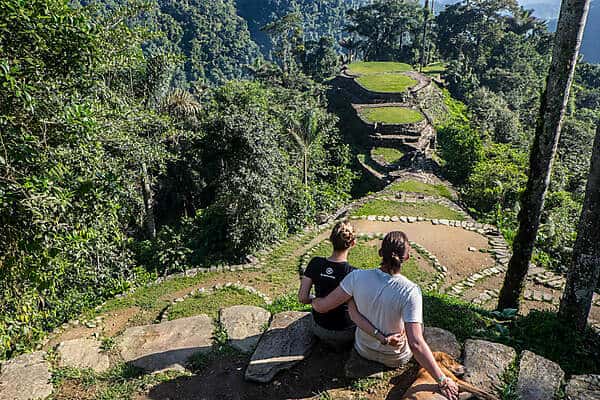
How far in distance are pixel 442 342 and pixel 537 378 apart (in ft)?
2.48

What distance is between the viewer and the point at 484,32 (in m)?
37.0

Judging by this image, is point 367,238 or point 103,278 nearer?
point 103,278

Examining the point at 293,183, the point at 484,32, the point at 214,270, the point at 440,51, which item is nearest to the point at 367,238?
the point at 293,183

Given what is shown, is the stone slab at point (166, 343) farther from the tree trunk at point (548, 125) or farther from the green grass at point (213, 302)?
the tree trunk at point (548, 125)

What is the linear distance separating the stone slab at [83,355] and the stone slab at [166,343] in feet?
0.68

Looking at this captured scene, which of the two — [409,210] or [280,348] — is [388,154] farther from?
[280,348]

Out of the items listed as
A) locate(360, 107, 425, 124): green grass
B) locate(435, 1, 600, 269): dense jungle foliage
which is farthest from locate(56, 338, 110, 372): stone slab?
locate(360, 107, 425, 124): green grass

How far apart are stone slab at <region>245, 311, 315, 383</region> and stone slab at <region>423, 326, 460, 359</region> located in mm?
1062

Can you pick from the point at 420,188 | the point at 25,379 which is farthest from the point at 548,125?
the point at 420,188

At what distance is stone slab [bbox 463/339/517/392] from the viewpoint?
123 inches

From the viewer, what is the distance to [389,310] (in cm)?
279

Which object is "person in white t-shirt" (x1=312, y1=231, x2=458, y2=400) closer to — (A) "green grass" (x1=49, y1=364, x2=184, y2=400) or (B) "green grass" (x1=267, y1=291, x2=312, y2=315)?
(A) "green grass" (x1=49, y1=364, x2=184, y2=400)

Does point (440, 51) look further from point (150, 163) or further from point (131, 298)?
point (131, 298)

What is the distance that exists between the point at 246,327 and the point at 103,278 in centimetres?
419
